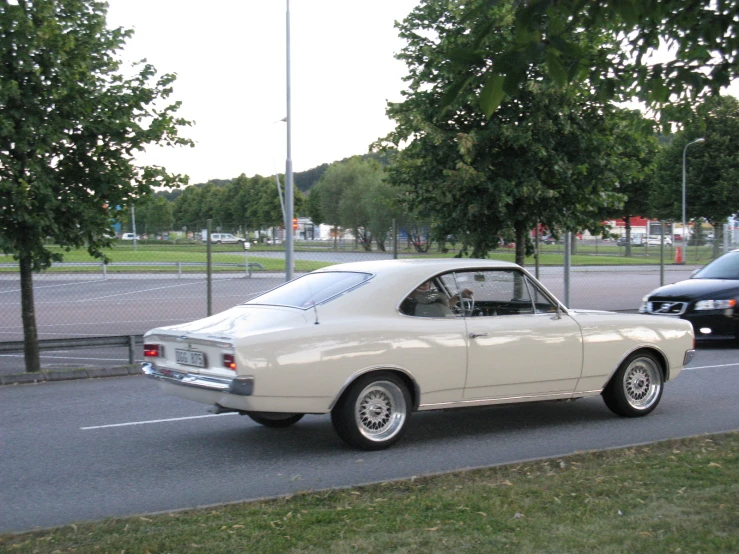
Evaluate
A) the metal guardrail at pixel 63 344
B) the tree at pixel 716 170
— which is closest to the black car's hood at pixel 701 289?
the metal guardrail at pixel 63 344

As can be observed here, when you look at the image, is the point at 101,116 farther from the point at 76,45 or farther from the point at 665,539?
the point at 665,539

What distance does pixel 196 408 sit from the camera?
9.37 metres

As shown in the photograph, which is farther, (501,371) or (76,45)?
(76,45)

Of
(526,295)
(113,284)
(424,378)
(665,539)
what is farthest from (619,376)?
(113,284)

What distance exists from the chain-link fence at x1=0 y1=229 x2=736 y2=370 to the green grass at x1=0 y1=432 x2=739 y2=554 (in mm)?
8992

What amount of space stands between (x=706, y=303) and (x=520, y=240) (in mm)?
3510

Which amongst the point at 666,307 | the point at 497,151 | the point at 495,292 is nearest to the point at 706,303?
the point at 666,307

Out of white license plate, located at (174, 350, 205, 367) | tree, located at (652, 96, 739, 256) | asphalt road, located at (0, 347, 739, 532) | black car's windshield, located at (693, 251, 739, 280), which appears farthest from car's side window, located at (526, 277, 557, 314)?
tree, located at (652, 96, 739, 256)

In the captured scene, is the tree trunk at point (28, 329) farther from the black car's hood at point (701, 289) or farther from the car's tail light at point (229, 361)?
the black car's hood at point (701, 289)

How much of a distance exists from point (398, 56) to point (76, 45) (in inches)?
228

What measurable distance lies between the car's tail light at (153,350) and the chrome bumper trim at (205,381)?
9 cm

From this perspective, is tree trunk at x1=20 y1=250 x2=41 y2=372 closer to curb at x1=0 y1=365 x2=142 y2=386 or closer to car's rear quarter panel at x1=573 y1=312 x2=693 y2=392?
curb at x1=0 y1=365 x2=142 y2=386

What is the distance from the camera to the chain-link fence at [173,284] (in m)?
17.9

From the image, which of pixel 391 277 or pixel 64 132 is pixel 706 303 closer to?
pixel 391 277
